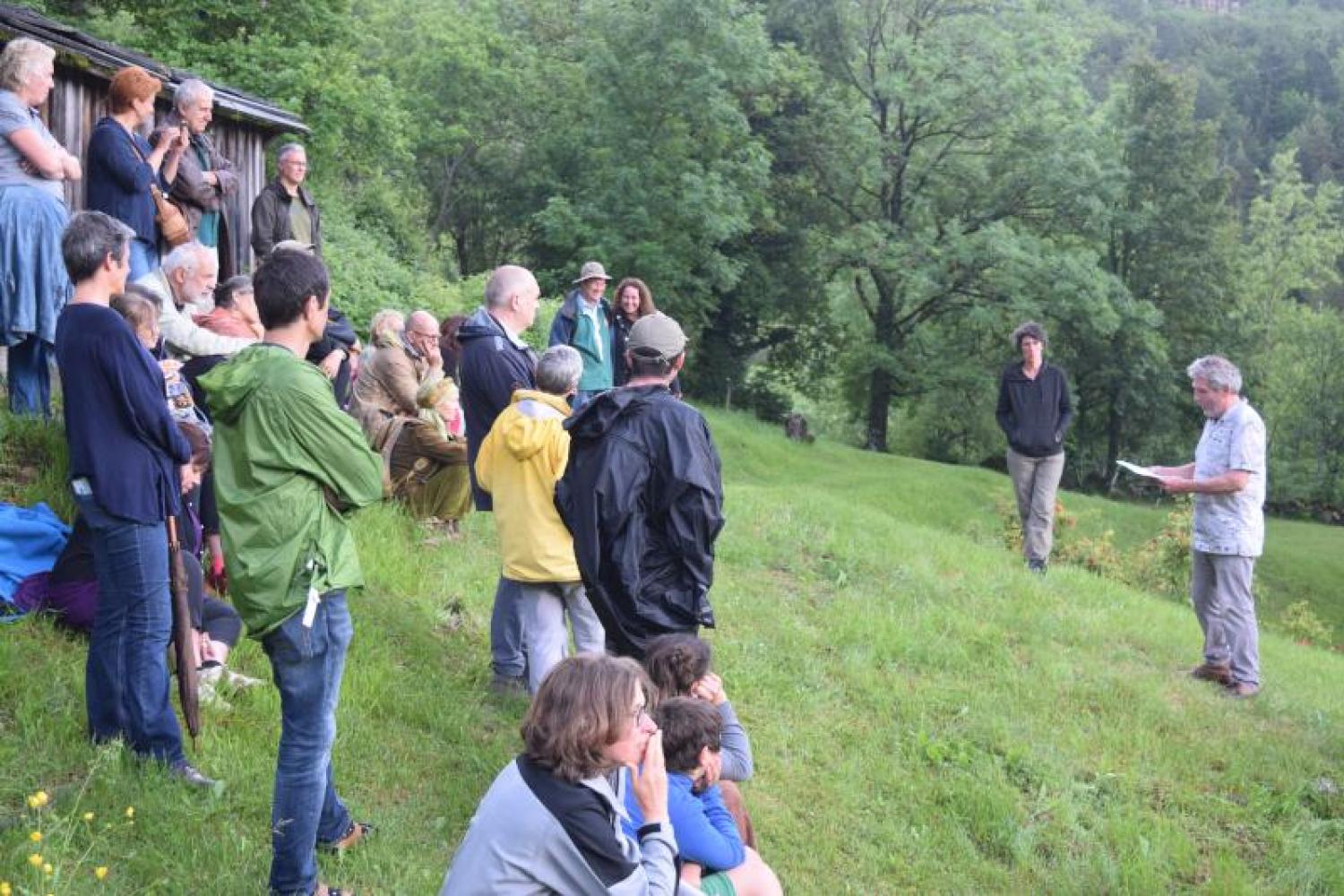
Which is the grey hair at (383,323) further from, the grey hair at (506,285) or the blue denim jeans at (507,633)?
the blue denim jeans at (507,633)

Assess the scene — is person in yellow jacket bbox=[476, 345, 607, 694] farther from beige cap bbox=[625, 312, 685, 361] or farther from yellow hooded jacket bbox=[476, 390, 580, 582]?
beige cap bbox=[625, 312, 685, 361]

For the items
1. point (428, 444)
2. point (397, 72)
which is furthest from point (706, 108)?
point (428, 444)

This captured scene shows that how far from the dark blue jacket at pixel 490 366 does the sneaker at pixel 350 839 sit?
2090 mm

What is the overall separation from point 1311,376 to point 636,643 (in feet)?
157

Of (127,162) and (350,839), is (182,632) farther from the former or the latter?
(127,162)

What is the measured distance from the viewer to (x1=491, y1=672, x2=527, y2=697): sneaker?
6.25 meters

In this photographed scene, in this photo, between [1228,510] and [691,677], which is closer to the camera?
[691,677]

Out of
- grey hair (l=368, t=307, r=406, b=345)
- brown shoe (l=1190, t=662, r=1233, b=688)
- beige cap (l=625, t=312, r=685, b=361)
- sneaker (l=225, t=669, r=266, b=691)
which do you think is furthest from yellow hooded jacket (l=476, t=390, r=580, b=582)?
brown shoe (l=1190, t=662, r=1233, b=688)

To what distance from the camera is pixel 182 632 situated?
461 centimetres

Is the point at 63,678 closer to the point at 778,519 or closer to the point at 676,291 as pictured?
the point at 778,519

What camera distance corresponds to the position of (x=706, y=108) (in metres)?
27.4

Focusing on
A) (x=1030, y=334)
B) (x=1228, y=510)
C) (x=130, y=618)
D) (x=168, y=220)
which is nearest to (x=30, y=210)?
(x=168, y=220)

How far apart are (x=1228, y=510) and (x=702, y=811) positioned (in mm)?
5276

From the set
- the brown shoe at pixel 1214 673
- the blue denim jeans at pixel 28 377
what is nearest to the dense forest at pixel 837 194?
the blue denim jeans at pixel 28 377
